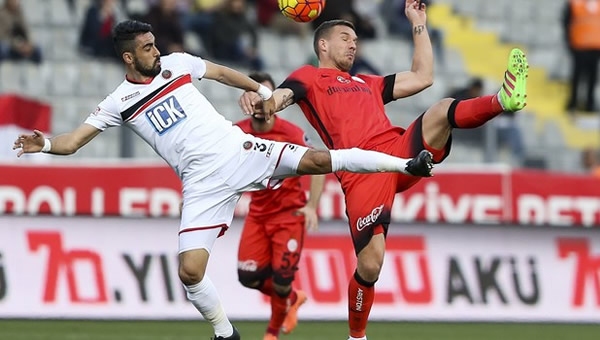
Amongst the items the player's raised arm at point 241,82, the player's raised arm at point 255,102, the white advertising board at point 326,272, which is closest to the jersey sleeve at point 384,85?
the player's raised arm at point 255,102

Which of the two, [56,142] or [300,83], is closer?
[56,142]

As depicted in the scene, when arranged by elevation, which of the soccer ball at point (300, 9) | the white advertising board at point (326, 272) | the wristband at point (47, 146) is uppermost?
the soccer ball at point (300, 9)

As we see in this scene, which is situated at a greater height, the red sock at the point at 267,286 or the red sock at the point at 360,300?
the red sock at the point at 360,300

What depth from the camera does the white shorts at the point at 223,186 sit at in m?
10.1

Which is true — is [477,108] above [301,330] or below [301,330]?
above

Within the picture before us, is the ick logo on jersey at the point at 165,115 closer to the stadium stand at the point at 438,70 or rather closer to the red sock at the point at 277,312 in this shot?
the red sock at the point at 277,312

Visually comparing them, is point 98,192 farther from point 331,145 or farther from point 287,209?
point 331,145

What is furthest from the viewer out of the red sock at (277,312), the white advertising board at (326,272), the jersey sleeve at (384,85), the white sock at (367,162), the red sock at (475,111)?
the white advertising board at (326,272)

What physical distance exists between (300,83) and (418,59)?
0.94 metres

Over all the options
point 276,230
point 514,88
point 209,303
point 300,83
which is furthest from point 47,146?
point 514,88

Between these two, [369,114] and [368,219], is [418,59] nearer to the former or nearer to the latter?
[369,114]

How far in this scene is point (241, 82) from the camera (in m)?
10.2

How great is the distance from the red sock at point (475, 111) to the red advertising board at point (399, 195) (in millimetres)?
5205

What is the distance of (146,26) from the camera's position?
10.2 m
